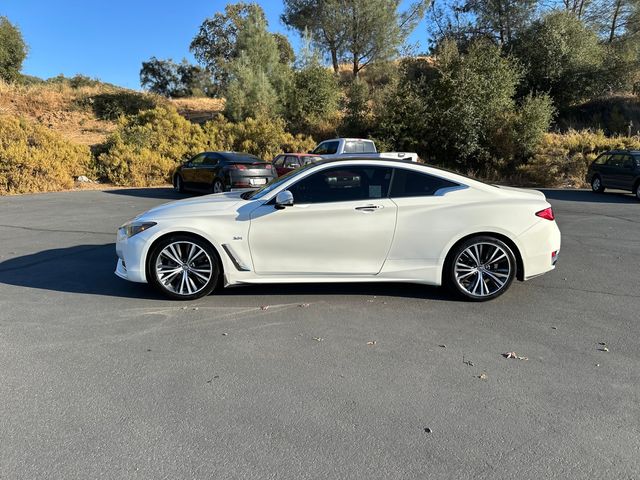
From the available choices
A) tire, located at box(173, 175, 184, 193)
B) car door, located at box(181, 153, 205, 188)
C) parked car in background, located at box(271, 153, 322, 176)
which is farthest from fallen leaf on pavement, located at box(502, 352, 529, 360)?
tire, located at box(173, 175, 184, 193)

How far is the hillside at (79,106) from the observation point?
2855 cm

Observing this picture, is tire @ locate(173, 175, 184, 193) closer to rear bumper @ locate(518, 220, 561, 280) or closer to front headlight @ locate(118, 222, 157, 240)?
front headlight @ locate(118, 222, 157, 240)

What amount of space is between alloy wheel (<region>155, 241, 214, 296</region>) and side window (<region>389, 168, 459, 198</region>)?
217cm

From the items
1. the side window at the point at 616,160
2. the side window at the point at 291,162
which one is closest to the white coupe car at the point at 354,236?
the side window at the point at 291,162

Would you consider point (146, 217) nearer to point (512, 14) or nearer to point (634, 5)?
point (512, 14)

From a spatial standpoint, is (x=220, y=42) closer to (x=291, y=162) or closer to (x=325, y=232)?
(x=291, y=162)

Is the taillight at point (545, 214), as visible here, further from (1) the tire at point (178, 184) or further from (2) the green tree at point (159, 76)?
(2) the green tree at point (159, 76)

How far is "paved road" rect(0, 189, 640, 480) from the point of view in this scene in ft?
8.82

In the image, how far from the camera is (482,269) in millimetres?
5301

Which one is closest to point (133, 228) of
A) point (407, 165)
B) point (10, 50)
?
point (407, 165)

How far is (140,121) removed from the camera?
26.5m

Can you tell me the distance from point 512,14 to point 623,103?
34.3 ft

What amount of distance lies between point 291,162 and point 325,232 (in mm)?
11855

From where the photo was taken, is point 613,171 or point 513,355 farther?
point 613,171
